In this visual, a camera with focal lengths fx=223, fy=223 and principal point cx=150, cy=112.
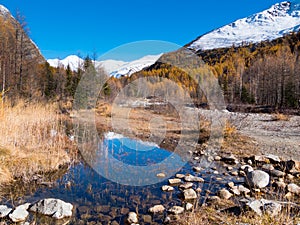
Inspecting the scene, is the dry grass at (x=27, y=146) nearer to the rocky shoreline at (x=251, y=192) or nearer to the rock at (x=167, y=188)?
the rock at (x=167, y=188)

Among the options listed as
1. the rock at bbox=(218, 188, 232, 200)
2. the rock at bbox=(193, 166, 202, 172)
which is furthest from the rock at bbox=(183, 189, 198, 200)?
the rock at bbox=(193, 166, 202, 172)

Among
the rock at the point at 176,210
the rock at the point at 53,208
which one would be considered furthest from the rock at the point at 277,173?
the rock at the point at 53,208

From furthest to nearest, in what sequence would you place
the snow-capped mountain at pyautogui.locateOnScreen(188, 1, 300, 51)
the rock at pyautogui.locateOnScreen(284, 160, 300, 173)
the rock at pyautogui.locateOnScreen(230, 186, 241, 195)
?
the snow-capped mountain at pyautogui.locateOnScreen(188, 1, 300, 51) → the rock at pyautogui.locateOnScreen(284, 160, 300, 173) → the rock at pyautogui.locateOnScreen(230, 186, 241, 195)

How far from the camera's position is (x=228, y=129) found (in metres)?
8.93

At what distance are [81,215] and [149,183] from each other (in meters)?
1.70

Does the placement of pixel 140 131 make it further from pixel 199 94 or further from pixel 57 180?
pixel 199 94

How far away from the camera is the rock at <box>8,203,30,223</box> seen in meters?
2.89

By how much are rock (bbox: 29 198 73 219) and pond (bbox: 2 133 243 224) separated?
0.14m

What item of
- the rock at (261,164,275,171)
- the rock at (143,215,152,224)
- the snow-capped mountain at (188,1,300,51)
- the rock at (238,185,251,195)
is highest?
the snow-capped mountain at (188,1,300,51)

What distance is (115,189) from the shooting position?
4.20m

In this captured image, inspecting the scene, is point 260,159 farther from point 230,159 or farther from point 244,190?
point 244,190

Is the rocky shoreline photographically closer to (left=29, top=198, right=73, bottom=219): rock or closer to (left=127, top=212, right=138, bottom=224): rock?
(left=127, top=212, right=138, bottom=224): rock

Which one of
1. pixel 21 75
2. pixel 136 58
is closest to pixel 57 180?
pixel 136 58

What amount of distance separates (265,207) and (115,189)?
8.32ft
